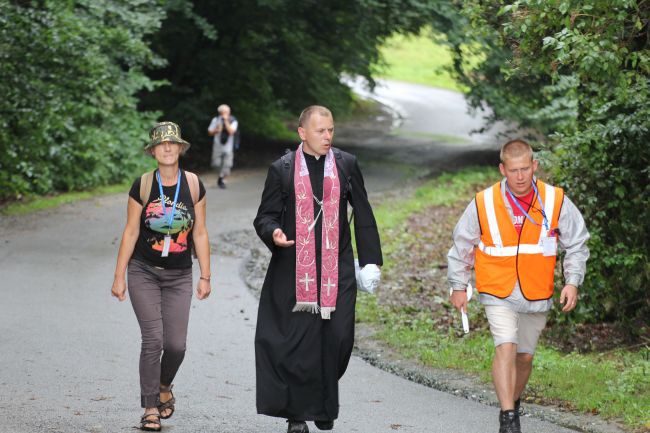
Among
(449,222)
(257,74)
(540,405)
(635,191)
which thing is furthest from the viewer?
(257,74)

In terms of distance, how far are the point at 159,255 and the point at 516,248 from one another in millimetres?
2142

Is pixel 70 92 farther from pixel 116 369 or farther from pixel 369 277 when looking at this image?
pixel 369 277

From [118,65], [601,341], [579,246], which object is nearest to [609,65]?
[579,246]

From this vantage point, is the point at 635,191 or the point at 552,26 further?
the point at 635,191

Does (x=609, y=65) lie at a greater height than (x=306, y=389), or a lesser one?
greater

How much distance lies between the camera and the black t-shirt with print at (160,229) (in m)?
6.87

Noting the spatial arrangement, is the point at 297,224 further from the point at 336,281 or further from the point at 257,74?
the point at 257,74

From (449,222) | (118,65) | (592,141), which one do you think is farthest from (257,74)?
(592,141)

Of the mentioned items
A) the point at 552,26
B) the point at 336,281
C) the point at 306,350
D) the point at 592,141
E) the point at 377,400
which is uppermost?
the point at 552,26

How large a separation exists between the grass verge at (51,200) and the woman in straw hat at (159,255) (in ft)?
37.6

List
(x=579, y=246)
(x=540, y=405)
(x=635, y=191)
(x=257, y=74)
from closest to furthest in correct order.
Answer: (x=579, y=246)
(x=540, y=405)
(x=635, y=191)
(x=257, y=74)

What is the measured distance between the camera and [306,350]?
6.71 meters

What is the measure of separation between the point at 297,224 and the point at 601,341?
15.6ft

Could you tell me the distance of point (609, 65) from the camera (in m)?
7.48
